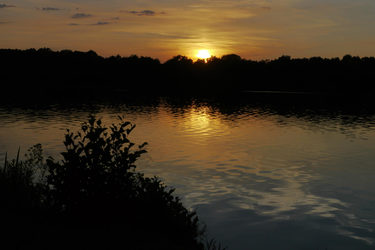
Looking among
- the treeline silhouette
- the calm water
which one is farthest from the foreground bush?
the treeline silhouette

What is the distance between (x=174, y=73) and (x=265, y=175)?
173m

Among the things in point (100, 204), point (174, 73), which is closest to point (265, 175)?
point (100, 204)

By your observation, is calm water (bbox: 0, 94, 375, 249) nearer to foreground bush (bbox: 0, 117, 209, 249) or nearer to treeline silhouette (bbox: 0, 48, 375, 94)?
foreground bush (bbox: 0, 117, 209, 249)

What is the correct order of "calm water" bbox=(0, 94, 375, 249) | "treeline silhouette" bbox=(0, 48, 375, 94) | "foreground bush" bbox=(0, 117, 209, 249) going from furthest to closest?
"treeline silhouette" bbox=(0, 48, 375, 94)
"calm water" bbox=(0, 94, 375, 249)
"foreground bush" bbox=(0, 117, 209, 249)

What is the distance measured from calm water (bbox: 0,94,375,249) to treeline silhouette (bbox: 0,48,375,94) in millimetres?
111982

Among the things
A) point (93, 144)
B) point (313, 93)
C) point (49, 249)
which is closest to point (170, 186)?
point (93, 144)

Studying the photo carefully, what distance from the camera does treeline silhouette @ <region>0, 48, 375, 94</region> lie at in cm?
15475

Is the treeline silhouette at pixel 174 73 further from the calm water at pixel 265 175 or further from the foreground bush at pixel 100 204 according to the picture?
the foreground bush at pixel 100 204

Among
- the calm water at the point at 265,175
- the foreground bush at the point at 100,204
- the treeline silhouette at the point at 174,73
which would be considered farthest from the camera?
the treeline silhouette at the point at 174,73

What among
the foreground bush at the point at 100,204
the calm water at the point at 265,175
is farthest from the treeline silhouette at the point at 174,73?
the foreground bush at the point at 100,204

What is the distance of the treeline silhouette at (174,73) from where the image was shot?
154750 mm

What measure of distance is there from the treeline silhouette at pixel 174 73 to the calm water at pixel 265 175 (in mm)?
A: 111982

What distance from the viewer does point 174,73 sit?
635 ft

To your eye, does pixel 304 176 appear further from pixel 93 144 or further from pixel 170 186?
pixel 93 144
